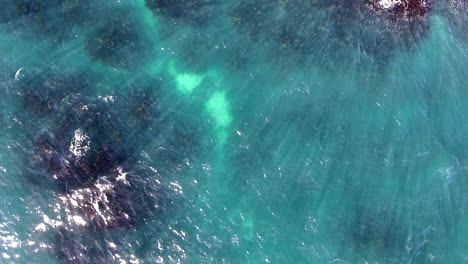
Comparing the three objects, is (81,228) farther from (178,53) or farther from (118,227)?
(178,53)

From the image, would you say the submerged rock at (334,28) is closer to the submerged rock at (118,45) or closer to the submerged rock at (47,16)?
the submerged rock at (118,45)

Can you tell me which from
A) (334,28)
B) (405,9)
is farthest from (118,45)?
(405,9)

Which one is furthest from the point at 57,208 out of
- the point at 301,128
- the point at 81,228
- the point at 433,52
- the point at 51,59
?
the point at 433,52

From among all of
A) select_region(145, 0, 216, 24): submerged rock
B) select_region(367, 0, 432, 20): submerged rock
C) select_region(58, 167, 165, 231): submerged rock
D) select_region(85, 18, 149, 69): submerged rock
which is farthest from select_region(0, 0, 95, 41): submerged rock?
select_region(367, 0, 432, 20): submerged rock

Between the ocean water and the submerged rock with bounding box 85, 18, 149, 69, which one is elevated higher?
the submerged rock with bounding box 85, 18, 149, 69

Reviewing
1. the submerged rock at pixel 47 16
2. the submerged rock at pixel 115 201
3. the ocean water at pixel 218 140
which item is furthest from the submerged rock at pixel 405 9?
the submerged rock at pixel 47 16

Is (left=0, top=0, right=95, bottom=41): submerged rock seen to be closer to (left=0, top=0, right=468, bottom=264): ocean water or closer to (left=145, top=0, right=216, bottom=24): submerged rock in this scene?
(left=0, top=0, right=468, bottom=264): ocean water

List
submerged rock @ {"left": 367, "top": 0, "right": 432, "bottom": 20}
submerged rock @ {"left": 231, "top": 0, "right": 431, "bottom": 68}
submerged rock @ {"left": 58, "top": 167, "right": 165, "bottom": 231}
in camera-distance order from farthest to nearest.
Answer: submerged rock @ {"left": 367, "top": 0, "right": 432, "bottom": 20} < submerged rock @ {"left": 231, "top": 0, "right": 431, "bottom": 68} < submerged rock @ {"left": 58, "top": 167, "right": 165, "bottom": 231}

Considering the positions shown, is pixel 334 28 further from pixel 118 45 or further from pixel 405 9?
pixel 118 45
